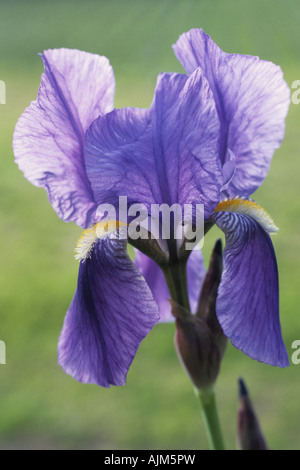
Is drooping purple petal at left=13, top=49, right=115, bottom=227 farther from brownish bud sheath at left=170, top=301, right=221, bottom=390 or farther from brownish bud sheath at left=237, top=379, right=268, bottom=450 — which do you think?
brownish bud sheath at left=237, top=379, right=268, bottom=450

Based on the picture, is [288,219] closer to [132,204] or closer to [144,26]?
[132,204]

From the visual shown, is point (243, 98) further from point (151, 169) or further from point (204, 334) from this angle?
point (204, 334)

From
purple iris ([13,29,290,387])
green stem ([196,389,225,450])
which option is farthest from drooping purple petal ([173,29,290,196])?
green stem ([196,389,225,450])

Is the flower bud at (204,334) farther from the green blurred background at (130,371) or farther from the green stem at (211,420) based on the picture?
the green blurred background at (130,371)

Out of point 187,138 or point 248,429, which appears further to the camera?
point 248,429

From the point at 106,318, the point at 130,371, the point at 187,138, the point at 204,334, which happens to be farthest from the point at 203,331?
A: the point at 130,371

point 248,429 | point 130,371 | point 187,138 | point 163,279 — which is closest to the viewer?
point 187,138
